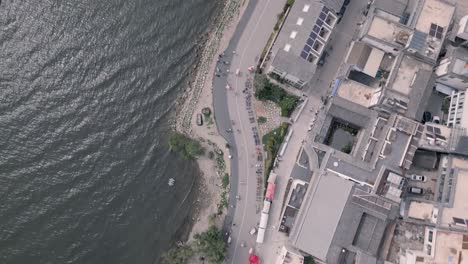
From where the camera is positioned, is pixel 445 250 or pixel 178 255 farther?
pixel 178 255

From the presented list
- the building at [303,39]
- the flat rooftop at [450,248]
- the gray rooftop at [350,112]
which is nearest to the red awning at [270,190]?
the gray rooftop at [350,112]

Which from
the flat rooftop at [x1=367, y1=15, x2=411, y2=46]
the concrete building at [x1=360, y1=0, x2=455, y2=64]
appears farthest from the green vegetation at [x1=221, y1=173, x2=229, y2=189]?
the flat rooftop at [x1=367, y1=15, x2=411, y2=46]

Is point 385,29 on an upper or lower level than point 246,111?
upper

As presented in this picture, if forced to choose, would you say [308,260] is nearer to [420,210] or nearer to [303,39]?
[420,210]

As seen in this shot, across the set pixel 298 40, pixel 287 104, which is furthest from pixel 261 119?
pixel 298 40

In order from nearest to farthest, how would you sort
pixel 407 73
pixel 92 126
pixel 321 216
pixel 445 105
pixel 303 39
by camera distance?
pixel 321 216 < pixel 407 73 < pixel 303 39 < pixel 445 105 < pixel 92 126

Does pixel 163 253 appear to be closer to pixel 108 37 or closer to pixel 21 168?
pixel 21 168

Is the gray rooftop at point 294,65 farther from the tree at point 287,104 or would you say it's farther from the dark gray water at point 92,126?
the dark gray water at point 92,126
